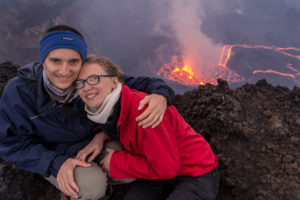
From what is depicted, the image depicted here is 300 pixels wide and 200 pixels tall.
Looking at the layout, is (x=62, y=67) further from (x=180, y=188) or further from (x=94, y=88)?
(x=180, y=188)

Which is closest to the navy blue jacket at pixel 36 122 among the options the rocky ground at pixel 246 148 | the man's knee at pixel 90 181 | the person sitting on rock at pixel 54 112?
the person sitting on rock at pixel 54 112

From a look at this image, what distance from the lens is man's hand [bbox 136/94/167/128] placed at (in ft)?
7.73

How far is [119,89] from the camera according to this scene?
2.60 metres

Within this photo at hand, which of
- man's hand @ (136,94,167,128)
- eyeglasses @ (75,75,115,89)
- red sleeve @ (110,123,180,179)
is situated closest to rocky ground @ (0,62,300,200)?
red sleeve @ (110,123,180,179)

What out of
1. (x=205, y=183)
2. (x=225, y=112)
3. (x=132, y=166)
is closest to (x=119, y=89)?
(x=132, y=166)

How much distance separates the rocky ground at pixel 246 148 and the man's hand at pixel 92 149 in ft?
4.10

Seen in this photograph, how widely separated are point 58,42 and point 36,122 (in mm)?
1147

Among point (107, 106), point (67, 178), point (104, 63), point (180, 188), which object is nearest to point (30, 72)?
point (104, 63)

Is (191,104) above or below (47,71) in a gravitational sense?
below

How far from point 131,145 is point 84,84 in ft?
3.36

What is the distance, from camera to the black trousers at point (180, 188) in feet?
9.49

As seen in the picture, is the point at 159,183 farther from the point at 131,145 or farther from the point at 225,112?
the point at 225,112

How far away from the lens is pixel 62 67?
2.52m

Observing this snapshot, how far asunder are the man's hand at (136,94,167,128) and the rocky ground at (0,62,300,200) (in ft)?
7.03
